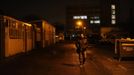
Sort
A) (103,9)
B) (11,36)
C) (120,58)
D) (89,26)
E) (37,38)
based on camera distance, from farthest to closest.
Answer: (89,26) < (103,9) < (37,38) < (11,36) < (120,58)

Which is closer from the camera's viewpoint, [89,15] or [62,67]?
[62,67]

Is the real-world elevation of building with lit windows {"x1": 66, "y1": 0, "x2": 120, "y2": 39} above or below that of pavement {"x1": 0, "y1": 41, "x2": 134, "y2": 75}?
above

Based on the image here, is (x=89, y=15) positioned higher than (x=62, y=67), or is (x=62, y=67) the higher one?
(x=89, y=15)

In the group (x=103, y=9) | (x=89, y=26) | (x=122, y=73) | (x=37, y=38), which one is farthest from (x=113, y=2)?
(x=122, y=73)

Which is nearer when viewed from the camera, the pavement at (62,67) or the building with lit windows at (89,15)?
the pavement at (62,67)

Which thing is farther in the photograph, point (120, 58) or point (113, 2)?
point (113, 2)

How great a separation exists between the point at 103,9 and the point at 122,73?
14791 centimetres

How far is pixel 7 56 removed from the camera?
24000mm

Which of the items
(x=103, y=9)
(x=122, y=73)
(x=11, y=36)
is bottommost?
(x=122, y=73)

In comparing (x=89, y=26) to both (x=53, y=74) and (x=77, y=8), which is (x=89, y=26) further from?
(x=53, y=74)

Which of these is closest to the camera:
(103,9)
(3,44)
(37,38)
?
(3,44)

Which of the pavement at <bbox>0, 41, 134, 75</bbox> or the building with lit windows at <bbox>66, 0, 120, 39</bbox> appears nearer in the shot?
the pavement at <bbox>0, 41, 134, 75</bbox>

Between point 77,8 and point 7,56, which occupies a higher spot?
point 77,8

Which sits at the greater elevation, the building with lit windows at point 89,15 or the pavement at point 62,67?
the building with lit windows at point 89,15
